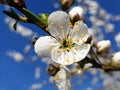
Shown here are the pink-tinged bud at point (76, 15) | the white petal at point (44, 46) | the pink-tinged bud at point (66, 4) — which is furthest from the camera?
the pink-tinged bud at point (66, 4)

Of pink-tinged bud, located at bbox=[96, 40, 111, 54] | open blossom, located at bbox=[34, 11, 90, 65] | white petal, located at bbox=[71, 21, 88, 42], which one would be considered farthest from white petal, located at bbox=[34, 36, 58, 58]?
pink-tinged bud, located at bbox=[96, 40, 111, 54]

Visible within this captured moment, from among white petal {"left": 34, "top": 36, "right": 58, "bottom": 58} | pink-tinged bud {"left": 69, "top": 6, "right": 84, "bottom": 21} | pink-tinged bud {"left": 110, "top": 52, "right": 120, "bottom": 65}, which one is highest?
pink-tinged bud {"left": 69, "top": 6, "right": 84, "bottom": 21}

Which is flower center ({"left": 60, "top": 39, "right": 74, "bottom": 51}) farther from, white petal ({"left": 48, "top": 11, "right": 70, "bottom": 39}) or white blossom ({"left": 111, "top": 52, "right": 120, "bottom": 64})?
white blossom ({"left": 111, "top": 52, "right": 120, "bottom": 64})

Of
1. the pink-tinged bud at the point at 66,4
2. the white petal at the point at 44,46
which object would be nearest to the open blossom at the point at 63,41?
the white petal at the point at 44,46

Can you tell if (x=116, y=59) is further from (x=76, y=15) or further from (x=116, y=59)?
(x=76, y=15)

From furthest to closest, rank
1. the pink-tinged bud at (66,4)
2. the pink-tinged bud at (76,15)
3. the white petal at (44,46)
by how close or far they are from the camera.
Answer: the pink-tinged bud at (66,4), the pink-tinged bud at (76,15), the white petal at (44,46)

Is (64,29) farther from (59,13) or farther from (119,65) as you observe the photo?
(119,65)

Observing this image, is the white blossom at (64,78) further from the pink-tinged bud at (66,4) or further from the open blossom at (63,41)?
the pink-tinged bud at (66,4)

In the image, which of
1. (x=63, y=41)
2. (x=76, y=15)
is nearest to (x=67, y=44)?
(x=63, y=41)
